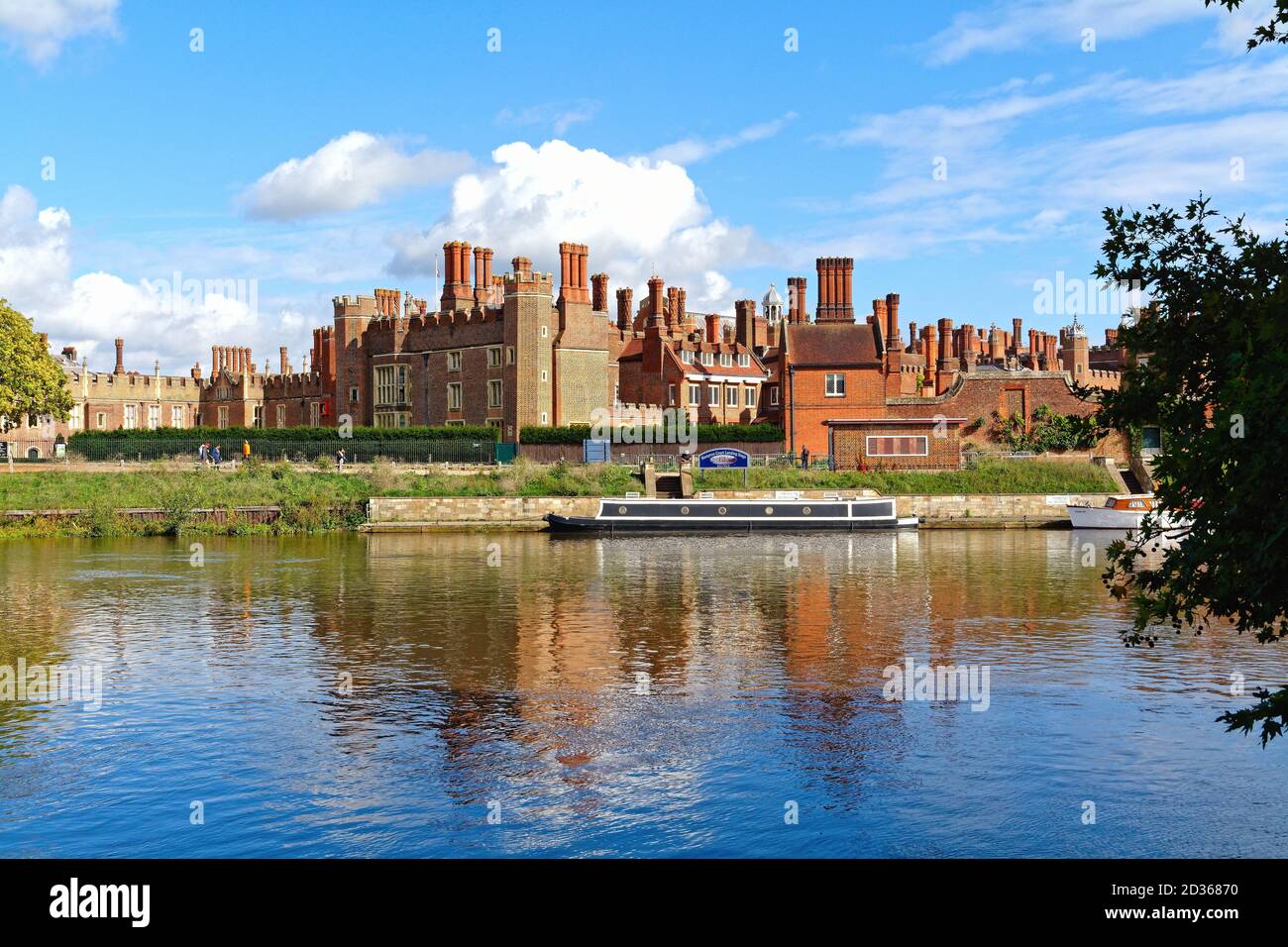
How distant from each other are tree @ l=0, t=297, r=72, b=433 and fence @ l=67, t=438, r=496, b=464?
3418mm

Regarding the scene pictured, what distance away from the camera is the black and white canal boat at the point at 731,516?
54719 mm

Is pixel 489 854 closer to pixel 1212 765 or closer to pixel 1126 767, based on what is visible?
pixel 1126 767

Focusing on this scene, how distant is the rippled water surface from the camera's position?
13.2 m

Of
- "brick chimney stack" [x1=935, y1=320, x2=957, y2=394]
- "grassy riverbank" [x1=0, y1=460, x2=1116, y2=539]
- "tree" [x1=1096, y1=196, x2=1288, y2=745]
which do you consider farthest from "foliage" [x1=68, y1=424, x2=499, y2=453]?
"tree" [x1=1096, y1=196, x2=1288, y2=745]

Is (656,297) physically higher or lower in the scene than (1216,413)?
higher

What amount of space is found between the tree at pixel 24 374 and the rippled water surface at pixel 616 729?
3452 centimetres

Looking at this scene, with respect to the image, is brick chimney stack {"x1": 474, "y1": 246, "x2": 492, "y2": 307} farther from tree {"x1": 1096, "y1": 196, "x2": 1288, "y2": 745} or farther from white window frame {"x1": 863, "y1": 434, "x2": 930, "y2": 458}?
tree {"x1": 1096, "y1": 196, "x2": 1288, "y2": 745}

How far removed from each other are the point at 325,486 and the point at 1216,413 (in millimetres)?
53239

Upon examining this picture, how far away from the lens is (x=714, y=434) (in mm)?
69062

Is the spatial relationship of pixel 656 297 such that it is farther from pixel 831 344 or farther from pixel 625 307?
pixel 831 344

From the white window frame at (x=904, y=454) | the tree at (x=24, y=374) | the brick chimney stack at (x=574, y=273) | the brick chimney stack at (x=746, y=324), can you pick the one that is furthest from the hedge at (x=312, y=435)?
the brick chimney stack at (x=746, y=324)

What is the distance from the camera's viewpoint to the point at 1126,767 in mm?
15461

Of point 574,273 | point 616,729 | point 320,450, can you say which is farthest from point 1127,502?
point 616,729
